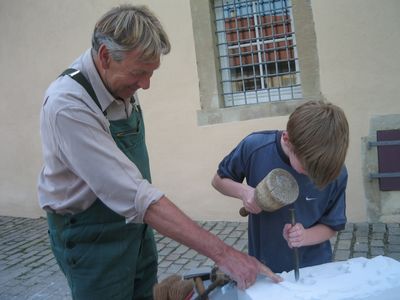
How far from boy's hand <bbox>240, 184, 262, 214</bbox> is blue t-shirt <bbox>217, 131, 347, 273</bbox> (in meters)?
0.10

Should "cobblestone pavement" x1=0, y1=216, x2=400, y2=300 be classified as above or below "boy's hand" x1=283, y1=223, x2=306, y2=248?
below

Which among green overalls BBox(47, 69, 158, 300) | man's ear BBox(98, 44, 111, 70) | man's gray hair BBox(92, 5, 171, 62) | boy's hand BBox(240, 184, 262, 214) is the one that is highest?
man's gray hair BBox(92, 5, 171, 62)

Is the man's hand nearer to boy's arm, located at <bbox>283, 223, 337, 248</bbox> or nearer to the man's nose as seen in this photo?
boy's arm, located at <bbox>283, 223, 337, 248</bbox>

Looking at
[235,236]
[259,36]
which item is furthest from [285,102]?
[235,236]

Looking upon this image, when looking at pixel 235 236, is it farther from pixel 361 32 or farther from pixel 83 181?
pixel 83 181

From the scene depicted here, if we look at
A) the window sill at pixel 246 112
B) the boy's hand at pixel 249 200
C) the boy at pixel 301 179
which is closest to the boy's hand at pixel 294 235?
the boy at pixel 301 179

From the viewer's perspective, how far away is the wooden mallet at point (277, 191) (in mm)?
1479

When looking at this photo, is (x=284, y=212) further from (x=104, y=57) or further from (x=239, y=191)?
(x=104, y=57)

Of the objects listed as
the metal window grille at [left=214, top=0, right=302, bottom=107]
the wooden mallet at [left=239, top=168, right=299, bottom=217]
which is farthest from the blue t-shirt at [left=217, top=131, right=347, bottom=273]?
the metal window grille at [left=214, top=0, right=302, bottom=107]

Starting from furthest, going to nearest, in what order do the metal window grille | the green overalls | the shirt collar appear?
the metal window grille → the green overalls → the shirt collar

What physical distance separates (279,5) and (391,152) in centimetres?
189

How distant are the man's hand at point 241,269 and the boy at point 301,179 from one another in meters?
0.19

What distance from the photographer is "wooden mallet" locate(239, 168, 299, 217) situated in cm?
148

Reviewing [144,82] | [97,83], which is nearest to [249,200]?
[144,82]
